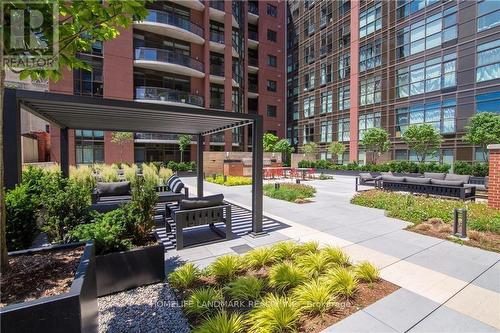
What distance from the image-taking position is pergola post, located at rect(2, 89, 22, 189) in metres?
4.35

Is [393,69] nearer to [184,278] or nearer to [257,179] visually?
[257,179]

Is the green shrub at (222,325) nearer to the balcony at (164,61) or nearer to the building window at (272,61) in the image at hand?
the balcony at (164,61)

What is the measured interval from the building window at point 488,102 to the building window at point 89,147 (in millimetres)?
34329

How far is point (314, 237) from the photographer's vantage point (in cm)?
661

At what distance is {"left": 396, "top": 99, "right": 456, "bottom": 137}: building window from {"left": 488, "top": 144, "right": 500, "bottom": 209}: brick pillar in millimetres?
18135

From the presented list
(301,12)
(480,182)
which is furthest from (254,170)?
(301,12)

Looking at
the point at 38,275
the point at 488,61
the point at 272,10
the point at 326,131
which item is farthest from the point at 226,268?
the point at 272,10

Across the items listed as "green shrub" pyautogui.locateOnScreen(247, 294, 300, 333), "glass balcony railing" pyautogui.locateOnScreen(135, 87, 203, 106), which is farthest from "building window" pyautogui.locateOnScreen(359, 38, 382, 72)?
"green shrub" pyautogui.locateOnScreen(247, 294, 300, 333)

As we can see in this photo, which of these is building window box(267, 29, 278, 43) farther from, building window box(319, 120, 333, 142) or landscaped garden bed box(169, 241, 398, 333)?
landscaped garden bed box(169, 241, 398, 333)

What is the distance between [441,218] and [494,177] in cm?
243

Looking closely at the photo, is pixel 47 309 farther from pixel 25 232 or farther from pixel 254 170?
pixel 254 170

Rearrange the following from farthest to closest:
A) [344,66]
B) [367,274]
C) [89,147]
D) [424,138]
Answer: [344,66] → [89,147] → [424,138] → [367,274]

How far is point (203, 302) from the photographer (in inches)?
138

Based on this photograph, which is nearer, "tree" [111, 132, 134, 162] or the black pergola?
the black pergola
